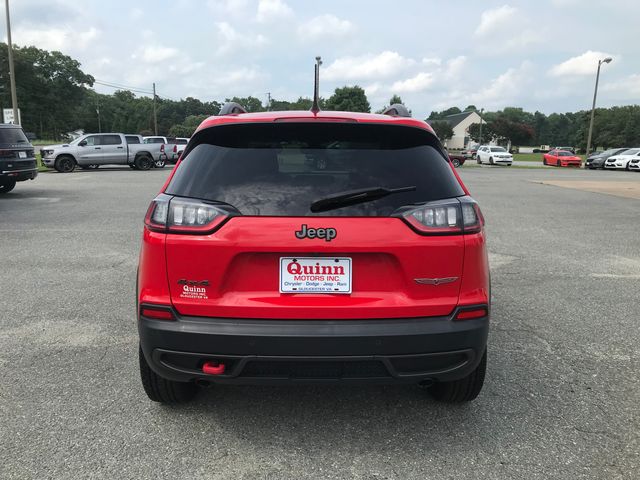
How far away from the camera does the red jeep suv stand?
2.30m

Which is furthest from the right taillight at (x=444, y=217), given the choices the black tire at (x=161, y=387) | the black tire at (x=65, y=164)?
the black tire at (x=65, y=164)

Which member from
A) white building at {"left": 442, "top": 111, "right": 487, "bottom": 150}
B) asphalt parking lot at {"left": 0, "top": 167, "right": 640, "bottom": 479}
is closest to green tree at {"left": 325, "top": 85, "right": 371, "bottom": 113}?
white building at {"left": 442, "top": 111, "right": 487, "bottom": 150}

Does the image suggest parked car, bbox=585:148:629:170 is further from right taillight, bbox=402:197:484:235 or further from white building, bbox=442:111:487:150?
white building, bbox=442:111:487:150

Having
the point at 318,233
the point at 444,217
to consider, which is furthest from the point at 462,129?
the point at 318,233

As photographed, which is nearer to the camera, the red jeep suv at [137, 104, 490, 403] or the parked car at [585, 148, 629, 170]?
the red jeep suv at [137, 104, 490, 403]

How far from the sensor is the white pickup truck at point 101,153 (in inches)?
958

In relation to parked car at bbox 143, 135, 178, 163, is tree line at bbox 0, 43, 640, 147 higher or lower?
higher

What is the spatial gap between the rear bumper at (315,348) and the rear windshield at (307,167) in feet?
1.74

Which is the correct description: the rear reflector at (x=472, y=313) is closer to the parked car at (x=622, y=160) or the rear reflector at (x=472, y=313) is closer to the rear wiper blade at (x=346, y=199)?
the rear wiper blade at (x=346, y=199)

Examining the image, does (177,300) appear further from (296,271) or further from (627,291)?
(627,291)

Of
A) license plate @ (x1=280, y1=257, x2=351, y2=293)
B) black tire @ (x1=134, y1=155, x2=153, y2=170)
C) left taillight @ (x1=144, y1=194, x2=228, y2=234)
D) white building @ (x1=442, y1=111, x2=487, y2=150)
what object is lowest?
black tire @ (x1=134, y1=155, x2=153, y2=170)

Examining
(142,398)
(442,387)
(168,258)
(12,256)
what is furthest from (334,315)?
(12,256)

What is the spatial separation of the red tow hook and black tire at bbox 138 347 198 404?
489mm

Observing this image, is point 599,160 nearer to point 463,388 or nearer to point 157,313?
point 463,388
